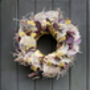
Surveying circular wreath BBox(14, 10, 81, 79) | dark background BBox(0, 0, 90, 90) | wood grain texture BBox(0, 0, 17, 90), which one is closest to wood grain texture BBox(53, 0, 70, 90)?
dark background BBox(0, 0, 90, 90)

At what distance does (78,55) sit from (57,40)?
0.86ft

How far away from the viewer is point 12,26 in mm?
1560

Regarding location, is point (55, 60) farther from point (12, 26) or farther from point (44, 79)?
point (12, 26)

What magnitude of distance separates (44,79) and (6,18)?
0.60m

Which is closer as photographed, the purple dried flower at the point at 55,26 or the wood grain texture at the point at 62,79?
the purple dried flower at the point at 55,26

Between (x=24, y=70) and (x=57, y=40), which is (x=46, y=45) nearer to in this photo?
(x=57, y=40)

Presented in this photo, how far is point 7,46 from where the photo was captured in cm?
156

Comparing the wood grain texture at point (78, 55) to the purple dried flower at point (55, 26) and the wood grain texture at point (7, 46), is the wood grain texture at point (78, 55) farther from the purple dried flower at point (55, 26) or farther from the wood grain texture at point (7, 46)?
the wood grain texture at point (7, 46)

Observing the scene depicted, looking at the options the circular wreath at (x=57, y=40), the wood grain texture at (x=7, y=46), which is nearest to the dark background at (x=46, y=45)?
A: the wood grain texture at (x=7, y=46)

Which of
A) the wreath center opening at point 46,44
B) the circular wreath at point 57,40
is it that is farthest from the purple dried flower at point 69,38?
the wreath center opening at point 46,44

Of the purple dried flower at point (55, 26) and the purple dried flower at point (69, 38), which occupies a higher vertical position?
the purple dried flower at point (55, 26)

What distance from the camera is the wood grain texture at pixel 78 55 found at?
155 centimetres

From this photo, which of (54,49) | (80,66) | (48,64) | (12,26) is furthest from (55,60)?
(12,26)

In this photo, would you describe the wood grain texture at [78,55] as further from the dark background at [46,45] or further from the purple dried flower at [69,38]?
the purple dried flower at [69,38]
